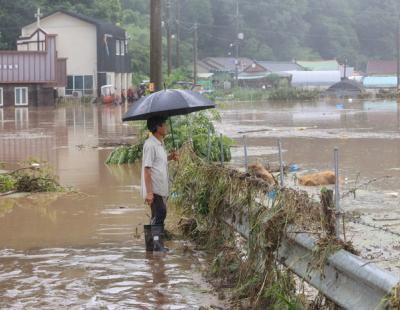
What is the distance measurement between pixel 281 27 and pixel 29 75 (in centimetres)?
7490

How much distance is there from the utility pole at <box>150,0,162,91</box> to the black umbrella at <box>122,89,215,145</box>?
956 cm

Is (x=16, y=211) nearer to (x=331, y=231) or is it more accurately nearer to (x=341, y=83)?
(x=331, y=231)

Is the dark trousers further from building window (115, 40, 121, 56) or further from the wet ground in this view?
building window (115, 40, 121, 56)

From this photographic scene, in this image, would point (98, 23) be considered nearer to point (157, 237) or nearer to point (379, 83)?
point (379, 83)

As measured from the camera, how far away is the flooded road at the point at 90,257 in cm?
660

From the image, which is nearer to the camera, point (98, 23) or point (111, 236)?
point (111, 236)

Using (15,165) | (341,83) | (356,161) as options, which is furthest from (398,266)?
(341,83)

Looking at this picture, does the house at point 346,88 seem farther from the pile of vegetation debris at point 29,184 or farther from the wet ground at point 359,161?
the pile of vegetation debris at point 29,184

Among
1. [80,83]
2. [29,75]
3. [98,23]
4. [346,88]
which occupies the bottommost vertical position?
[346,88]

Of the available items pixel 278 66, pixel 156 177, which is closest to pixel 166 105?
pixel 156 177

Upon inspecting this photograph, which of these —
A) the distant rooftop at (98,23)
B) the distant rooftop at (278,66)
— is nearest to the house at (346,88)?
the distant rooftop at (278,66)

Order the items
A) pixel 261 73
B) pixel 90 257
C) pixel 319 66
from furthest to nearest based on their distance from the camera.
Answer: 1. pixel 319 66
2. pixel 261 73
3. pixel 90 257

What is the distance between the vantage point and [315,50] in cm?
13700

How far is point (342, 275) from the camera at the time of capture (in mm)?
4934
